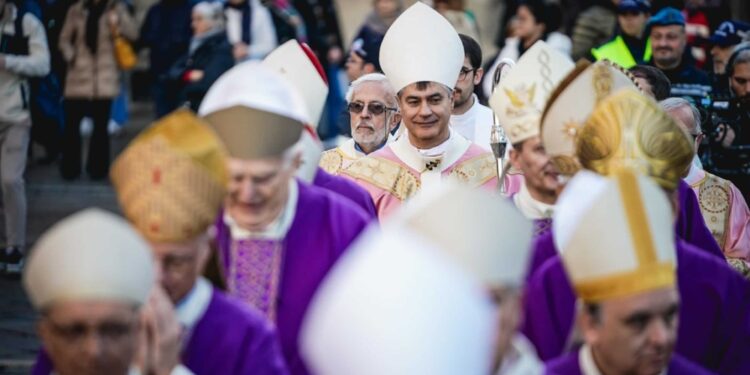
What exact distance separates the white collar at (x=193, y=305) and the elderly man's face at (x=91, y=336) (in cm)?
65

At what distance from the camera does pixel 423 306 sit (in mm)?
5230

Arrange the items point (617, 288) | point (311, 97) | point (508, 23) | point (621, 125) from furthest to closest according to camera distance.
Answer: point (508, 23)
point (311, 97)
point (621, 125)
point (617, 288)

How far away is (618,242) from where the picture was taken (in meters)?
6.38

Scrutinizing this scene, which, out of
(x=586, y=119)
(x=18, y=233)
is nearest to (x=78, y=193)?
(x=18, y=233)

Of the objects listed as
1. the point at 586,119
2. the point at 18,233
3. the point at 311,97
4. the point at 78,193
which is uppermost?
the point at 586,119

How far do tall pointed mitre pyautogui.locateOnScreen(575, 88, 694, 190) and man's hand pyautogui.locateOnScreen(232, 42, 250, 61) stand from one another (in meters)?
9.07

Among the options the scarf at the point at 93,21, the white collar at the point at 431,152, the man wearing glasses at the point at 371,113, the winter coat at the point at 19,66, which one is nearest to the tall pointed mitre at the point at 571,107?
the white collar at the point at 431,152

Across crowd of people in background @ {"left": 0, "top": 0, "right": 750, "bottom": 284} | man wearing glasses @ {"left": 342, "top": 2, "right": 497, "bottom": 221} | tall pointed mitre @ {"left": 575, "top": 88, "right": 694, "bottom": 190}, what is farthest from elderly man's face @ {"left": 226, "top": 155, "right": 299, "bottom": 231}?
crowd of people in background @ {"left": 0, "top": 0, "right": 750, "bottom": 284}

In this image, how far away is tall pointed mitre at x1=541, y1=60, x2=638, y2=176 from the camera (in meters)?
8.23

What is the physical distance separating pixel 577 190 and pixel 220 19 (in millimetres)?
10027

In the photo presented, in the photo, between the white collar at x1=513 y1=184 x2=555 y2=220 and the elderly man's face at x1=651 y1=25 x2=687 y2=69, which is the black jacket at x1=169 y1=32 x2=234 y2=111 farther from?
the white collar at x1=513 y1=184 x2=555 y2=220

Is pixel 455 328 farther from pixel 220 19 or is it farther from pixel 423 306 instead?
pixel 220 19

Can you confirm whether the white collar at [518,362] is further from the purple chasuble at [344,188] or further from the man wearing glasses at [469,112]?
the man wearing glasses at [469,112]

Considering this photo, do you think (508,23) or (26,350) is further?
(508,23)
